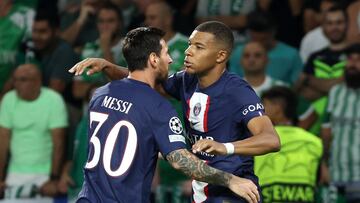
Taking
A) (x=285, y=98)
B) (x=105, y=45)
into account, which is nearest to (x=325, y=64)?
(x=285, y=98)

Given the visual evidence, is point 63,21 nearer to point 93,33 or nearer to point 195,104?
point 93,33

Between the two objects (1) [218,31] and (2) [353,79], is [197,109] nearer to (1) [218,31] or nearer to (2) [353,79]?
(1) [218,31]

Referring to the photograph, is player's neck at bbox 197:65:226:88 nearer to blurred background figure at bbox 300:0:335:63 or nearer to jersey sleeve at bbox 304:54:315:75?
jersey sleeve at bbox 304:54:315:75

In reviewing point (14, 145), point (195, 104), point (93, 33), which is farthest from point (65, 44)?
point (195, 104)

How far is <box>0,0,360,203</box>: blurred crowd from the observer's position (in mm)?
11336

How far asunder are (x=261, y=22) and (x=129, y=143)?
16.9ft

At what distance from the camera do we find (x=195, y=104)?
8.15m

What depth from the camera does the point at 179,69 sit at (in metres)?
11.9

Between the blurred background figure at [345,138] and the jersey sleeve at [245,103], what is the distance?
149 inches

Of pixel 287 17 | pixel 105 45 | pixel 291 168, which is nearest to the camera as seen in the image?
pixel 291 168

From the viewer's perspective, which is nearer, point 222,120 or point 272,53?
point 222,120

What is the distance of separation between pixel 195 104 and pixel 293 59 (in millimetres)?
4298

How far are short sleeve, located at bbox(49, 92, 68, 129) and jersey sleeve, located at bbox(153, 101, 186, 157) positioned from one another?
4.90 m

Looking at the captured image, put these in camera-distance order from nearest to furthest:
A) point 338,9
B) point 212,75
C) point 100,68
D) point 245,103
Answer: point 245,103 → point 212,75 → point 100,68 → point 338,9
